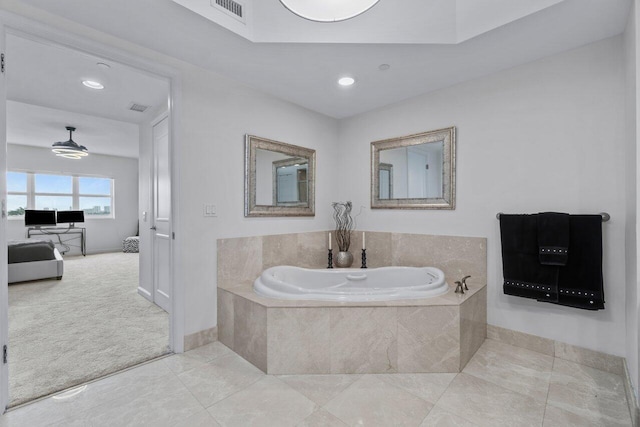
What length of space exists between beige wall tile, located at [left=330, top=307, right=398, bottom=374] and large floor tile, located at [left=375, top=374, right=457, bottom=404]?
0.25ft

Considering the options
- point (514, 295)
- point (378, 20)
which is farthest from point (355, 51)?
point (514, 295)

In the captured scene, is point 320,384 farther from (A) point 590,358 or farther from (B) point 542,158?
(B) point 542,158

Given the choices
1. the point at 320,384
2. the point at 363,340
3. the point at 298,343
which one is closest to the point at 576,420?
the point at 363,340

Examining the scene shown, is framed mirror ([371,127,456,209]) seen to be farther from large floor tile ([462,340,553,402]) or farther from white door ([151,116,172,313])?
white door ([151,116,172,313])

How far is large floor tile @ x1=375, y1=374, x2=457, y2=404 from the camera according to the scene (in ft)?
5.76

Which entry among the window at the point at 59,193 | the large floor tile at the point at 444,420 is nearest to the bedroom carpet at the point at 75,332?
the large floor tile at the point at 444,420

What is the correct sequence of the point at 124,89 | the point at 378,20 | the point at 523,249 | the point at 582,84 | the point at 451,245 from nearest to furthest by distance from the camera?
the point at 378,20 → the point at 582,84 → the point at 523,249 → the point at 451,245 → the point at 124,89

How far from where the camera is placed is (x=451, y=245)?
8.81ft

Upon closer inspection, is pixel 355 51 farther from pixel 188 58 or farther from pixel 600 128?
pixel 600 128

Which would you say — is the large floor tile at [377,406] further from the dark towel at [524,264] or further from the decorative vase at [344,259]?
the decorative vase at [344,259]

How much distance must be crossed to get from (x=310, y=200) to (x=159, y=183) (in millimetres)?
1729

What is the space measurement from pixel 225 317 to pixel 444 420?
5.59 feet

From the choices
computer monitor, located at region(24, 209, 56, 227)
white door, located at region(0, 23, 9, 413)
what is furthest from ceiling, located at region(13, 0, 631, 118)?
computer monitor, located at region(24, 209, 56, 227)

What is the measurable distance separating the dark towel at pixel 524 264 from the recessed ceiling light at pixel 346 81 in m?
1.68
